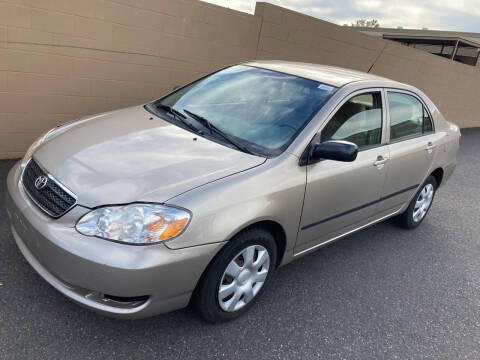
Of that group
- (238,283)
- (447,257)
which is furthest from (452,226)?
(238,283)

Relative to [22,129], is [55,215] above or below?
above

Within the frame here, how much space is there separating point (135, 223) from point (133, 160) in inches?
20.5

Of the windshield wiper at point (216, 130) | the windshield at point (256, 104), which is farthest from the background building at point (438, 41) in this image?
the windshield wiper at point (216, 130)

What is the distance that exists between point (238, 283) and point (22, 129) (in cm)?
354

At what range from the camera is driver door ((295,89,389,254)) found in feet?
9.92

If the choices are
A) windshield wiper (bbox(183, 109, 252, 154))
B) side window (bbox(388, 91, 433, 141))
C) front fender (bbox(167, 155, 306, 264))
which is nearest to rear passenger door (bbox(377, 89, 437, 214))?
side window (bbox(388, 91, 433, 141))

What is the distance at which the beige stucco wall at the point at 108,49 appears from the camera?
4.62 meters

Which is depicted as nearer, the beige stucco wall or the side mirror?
the side mirror

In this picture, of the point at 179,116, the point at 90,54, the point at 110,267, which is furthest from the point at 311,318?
the point at 90,54

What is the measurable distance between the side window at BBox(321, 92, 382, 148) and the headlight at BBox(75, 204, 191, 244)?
4.41ft

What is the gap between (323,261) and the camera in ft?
12.4

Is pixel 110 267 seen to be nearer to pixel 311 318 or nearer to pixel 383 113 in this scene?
pixel 311 318

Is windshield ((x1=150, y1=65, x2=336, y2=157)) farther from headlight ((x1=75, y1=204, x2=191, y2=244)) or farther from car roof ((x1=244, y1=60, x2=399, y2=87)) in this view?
headlight ((x1=75, y1=204, x2=191, y2=244))

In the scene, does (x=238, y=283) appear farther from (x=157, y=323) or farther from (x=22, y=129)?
(x=22, y=129)
